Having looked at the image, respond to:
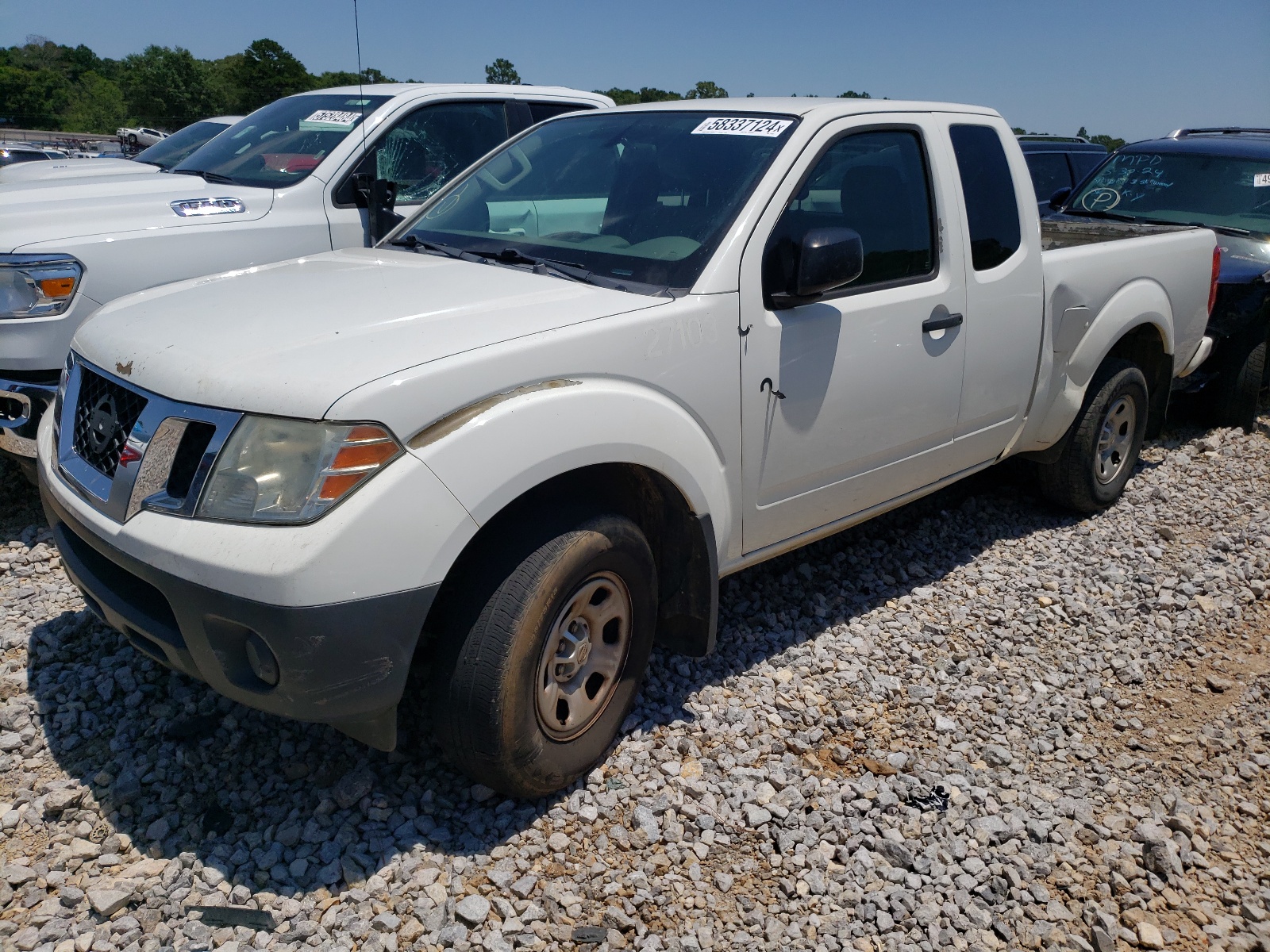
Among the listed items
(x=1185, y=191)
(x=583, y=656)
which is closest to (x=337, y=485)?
(x=583, y=656)

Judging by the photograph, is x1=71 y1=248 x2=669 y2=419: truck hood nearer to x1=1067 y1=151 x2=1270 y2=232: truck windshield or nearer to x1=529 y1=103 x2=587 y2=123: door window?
x1=529 y1=103 x2=587 y2=123: door window

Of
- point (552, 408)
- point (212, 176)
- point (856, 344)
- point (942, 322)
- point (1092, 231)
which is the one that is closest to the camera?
point (552, 408)

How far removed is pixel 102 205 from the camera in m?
4.95

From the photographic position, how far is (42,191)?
5414 mm

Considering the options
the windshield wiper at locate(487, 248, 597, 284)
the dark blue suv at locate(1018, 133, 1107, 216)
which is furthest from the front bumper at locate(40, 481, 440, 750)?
the dark blue suv at locate(1018, 133, 1107, 216)

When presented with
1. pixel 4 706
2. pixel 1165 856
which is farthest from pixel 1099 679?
pixel 4 706

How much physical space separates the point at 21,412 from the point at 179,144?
5.64 metres

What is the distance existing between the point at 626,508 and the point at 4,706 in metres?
2.20

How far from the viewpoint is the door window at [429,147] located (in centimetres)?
576

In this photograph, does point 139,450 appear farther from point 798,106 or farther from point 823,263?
point 798,106

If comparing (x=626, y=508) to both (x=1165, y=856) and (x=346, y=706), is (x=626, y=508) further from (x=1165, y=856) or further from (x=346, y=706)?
(x=1165, y=856)

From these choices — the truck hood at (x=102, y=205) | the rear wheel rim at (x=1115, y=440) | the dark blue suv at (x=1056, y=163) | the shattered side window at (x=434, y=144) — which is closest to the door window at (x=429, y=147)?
the shattered side window at (x=434, y=144)

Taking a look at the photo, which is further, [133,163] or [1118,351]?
[133,163]

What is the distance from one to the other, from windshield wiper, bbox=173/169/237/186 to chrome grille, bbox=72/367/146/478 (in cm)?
319
